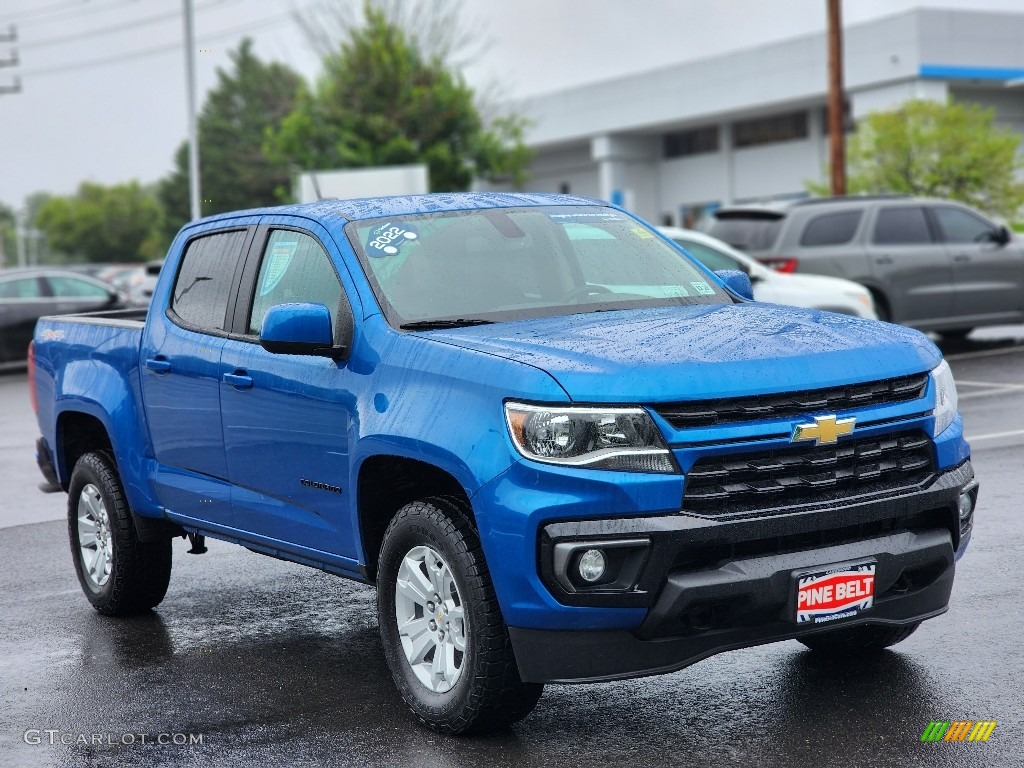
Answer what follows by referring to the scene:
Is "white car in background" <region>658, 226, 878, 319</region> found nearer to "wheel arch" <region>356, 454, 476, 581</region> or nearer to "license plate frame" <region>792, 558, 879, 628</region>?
"wheel arch" <region>356, 454, 476, 581</region>

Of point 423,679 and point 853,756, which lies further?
point 423,679

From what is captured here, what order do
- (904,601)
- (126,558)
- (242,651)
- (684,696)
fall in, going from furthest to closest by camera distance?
(126,558)
(242,651)
(684,696)
(904,601)

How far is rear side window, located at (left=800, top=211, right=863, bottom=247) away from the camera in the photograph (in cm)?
1727

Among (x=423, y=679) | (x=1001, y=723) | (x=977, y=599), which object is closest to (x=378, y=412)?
(x=423, y=679)

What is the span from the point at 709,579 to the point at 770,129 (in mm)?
51644

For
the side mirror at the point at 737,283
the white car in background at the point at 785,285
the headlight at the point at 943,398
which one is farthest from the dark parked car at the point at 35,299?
the headlight at the point at 943,398

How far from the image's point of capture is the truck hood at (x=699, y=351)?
4457mm

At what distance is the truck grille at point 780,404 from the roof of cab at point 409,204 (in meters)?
1.97

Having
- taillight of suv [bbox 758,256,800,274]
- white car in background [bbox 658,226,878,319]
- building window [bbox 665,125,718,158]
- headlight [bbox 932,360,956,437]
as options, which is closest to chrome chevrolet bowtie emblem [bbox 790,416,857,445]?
headlight [bbox 932,360,956,437]

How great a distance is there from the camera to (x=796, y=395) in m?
4.59

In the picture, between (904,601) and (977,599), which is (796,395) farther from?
(977,599)

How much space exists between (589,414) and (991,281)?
14.9 metres

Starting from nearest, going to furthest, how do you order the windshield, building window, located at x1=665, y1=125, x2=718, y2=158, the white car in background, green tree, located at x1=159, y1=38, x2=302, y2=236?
1. the windshield
2. the white car in background
3. building window, located at x1=665, y1=125, x2=718, y2=158
4. green tree, located at x1=159, y1=38, x2=302, y2=236

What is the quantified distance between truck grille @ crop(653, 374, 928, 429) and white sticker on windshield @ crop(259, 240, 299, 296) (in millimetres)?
2206
